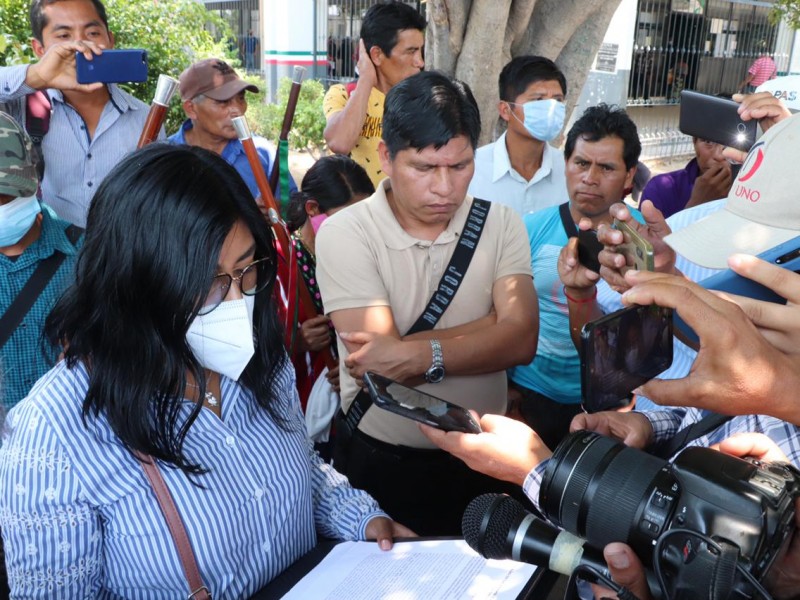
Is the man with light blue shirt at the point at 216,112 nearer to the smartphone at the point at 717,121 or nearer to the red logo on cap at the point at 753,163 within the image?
the smartphone at the point at 717,121

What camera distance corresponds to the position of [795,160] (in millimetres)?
1596

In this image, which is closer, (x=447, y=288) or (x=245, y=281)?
(x=245, y=281)

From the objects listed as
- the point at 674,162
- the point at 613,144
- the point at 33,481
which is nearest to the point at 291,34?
Result: the point at 674,162

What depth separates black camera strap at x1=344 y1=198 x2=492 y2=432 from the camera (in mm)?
2434

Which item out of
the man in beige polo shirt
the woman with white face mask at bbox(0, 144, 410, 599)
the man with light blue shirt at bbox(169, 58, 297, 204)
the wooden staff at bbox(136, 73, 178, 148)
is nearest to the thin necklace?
the woman with white face mask at bbox(0, 144, 410, 599)

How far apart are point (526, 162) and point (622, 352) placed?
95.5 inches

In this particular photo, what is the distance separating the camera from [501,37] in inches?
A: 207

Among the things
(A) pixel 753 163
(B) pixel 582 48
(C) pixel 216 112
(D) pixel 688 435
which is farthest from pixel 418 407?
(B) pixel 582 48

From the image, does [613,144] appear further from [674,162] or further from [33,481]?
[674,162]

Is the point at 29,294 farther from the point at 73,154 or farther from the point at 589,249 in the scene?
the point at 589,249

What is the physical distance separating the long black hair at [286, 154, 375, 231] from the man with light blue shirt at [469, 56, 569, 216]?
2.00 feet

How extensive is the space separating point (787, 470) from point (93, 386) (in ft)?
4.42

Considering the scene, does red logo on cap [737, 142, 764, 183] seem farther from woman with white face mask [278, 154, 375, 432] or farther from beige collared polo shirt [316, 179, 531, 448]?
woman with white face mask [278, 154, 375, 432]

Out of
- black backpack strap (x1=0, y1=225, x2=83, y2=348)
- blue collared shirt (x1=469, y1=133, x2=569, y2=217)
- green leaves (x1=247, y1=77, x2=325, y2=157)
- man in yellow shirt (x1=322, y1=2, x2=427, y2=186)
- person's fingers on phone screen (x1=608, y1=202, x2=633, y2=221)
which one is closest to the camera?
person's fingers on phone screen (x1=608, y1=202, x2=633, y2=221)
